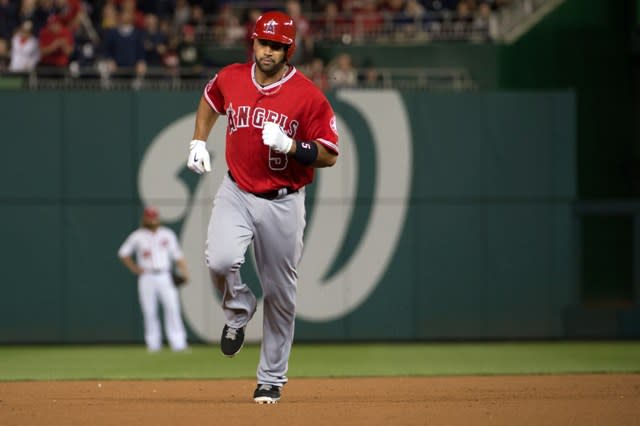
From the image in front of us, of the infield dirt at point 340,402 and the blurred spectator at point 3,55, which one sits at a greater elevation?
the blurred spectator at point 3,55

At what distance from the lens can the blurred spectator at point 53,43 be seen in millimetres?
18625

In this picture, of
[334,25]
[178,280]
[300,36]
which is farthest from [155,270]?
[334,25]

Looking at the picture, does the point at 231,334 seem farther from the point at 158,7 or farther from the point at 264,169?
the point at 158,7

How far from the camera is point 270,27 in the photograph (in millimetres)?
8586

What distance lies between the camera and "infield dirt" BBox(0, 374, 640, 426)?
823cm

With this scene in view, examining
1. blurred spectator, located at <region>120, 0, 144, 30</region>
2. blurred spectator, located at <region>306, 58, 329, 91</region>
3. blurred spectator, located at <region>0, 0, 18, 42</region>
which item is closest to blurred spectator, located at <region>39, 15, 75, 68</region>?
blurred spectator, located at <region>120, 0, 144, 30</region>

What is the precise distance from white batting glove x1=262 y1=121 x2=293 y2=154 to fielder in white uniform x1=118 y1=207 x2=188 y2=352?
9.28 metres

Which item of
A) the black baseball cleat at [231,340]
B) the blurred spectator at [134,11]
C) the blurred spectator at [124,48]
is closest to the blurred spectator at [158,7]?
the blurred spectator at [134,11]

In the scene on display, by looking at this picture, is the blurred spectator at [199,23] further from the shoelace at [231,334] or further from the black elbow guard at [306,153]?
the shoelace at [231,334]

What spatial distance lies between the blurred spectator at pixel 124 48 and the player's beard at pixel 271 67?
10.2 m

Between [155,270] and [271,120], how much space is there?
9.15 meters

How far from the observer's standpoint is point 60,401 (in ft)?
31.6

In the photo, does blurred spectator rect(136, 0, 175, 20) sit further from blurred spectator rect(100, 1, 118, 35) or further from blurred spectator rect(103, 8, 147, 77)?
blurred spectator rect(103, 8, 147, 77)

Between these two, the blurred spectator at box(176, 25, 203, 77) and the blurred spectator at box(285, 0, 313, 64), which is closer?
the blurred spectator at box(285, 0, 313, 64)
